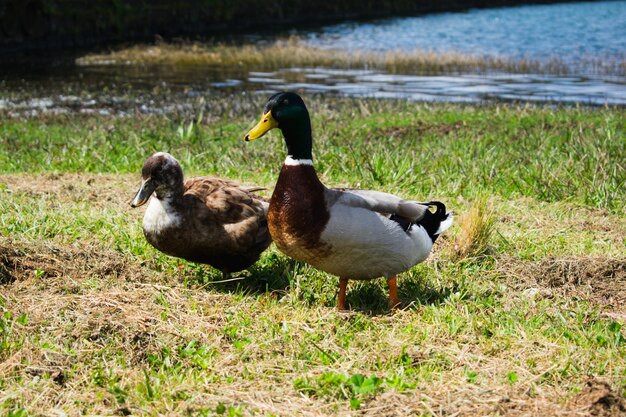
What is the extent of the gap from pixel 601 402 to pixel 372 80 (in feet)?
60.8

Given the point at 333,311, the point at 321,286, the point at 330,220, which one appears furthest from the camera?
the point at 321,286

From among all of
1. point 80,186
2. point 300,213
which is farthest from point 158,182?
point 80,186

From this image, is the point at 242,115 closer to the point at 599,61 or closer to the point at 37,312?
the point at 37,312

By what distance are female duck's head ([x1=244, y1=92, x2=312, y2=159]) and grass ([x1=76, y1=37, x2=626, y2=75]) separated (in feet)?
62.6

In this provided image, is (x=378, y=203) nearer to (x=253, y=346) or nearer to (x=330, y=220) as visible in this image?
(x=330, y=220)

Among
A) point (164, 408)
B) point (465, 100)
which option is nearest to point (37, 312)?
point (164, 408)

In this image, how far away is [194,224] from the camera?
15.1 ft

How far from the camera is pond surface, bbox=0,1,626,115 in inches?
647

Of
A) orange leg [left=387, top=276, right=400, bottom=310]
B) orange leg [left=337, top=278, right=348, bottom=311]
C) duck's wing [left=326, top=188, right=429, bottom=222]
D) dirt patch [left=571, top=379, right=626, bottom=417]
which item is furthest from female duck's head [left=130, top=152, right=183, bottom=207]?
dirt patch [left=571, top=379, right=626, bottom=417]

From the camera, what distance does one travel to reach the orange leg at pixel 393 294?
431 cm

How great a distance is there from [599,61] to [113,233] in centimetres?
2062

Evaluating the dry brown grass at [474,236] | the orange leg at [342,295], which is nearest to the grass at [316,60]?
the dry brown grass at [474,236]

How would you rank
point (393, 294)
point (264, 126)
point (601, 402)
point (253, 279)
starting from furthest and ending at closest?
point (253, 279) < point (393, 294) < point (264, 126) < point (601, 402)

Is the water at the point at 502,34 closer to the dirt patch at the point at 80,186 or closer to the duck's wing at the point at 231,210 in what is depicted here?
the dirt patch at the point at 80,186
